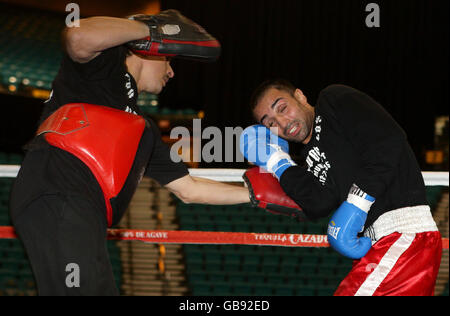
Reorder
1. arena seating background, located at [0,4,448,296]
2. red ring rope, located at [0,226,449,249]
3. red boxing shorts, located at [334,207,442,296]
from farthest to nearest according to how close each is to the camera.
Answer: arena seating background, located at [0,4,448,296], red ring rope, located at [0,226,449,249], red boxing shorts, located at [334,207,442,296]

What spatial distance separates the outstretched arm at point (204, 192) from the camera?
211 centimetres

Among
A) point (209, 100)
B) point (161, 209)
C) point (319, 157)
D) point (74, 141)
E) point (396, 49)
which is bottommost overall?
point (161, 209)

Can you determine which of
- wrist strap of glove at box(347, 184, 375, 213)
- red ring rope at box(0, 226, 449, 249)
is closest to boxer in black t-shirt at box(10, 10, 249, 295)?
wrist strap of glove at box(347, 184, 375, 213)

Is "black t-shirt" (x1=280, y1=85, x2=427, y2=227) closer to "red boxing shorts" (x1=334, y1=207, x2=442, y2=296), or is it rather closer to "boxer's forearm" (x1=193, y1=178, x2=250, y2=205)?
"red boxing shorts" (x1=334, y1=207, x2=442, y2=296)

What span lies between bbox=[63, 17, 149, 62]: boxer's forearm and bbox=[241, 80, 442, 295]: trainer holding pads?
884 millimetres

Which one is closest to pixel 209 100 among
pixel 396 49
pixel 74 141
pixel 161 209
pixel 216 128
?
pixel 216 128

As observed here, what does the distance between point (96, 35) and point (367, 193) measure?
3.58 ft

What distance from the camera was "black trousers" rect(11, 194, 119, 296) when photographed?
1.28 metres

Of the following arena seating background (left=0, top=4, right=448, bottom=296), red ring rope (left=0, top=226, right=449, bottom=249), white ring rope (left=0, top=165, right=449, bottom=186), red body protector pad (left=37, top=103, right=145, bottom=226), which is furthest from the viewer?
arena seating background (left=0, top=4, right=448, bottom=296)

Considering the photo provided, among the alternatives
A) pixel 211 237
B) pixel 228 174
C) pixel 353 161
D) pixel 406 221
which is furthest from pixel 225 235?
pixel 406 221

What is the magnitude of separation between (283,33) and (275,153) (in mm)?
7326

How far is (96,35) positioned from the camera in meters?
1.34

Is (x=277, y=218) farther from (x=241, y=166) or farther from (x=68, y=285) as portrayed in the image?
(x=68, y=285)
